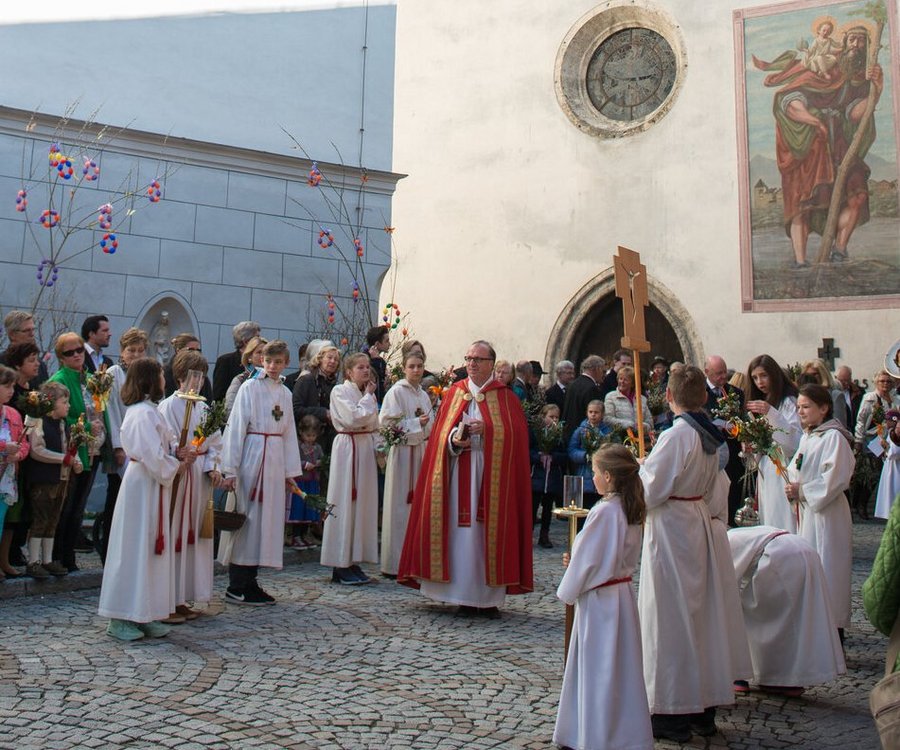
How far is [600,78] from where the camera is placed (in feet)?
61.1

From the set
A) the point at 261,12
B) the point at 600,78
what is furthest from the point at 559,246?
the point at 261,12

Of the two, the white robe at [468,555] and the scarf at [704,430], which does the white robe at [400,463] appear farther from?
the scarf at [704,430]

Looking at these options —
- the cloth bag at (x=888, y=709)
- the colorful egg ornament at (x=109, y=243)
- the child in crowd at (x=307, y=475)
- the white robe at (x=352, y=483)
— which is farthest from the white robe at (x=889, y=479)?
the colorful egg ornament at (x=109, y=243)

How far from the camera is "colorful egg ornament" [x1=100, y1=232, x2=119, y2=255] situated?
10.5 m

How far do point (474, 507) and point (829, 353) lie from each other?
33.1ft

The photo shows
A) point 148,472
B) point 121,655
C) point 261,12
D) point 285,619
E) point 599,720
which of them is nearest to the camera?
point 599,720

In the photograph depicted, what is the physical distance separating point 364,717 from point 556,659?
153 centimetres

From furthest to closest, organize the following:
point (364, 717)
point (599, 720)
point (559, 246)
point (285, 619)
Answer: point (559, 246) → point (285, 619) → point (364, 717) → point (599, 720)

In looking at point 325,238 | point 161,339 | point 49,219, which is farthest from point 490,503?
point 325,238

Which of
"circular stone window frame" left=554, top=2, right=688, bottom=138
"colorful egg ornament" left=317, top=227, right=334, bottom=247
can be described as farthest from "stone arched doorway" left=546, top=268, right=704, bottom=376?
"colorful egg ornament" left=317, top=227, right=334, bottom=247

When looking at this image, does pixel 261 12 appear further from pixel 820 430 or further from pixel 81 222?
pixel 820 430

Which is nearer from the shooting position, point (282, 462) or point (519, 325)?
point (282, 462)

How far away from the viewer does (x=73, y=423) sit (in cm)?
730

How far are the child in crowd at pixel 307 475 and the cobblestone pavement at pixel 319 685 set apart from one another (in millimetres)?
2088
